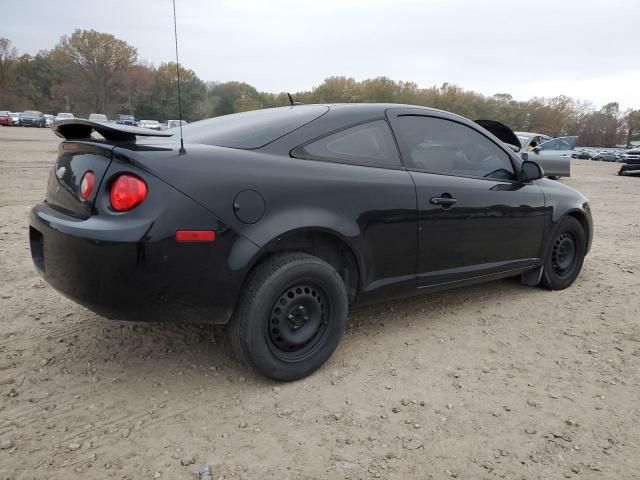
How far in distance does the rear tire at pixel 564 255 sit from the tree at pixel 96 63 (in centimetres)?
6615

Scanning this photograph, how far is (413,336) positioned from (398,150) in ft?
3.97

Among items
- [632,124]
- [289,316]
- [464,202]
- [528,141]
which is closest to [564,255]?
[464,202]

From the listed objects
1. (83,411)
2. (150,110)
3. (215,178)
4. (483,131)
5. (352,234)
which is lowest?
(83,411)

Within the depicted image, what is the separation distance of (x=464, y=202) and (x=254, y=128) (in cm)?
146

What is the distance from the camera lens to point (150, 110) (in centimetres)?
5016

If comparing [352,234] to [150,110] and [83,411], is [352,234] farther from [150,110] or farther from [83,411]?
[150,110]

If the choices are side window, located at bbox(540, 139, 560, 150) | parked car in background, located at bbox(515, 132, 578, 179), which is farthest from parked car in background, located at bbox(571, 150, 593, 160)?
side window, located at bbox(540, 139, 560, 150)

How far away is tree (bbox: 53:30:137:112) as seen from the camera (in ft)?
209

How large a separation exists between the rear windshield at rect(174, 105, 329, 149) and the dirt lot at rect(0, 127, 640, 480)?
122 cm

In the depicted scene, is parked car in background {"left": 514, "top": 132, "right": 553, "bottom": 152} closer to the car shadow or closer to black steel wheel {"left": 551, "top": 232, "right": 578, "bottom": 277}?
black steel wheel {"left": 551, "top": 232, "right": 578, "bottom": 277}

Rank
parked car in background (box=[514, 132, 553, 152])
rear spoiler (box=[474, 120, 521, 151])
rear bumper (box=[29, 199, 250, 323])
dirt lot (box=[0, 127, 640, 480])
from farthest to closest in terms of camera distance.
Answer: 1. parked car in background (box=[514, 132, 553, 152])
2. rear spoiler (box=[474, 120, 521, 151])
3. rear bumper (box=[29, 199, 250, 323])
4. dirt lot (box=[0, 127, 640, 480])

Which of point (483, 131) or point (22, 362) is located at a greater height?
point (483, 131)

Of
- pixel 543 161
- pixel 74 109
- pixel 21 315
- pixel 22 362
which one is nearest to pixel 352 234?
pixel 22 362

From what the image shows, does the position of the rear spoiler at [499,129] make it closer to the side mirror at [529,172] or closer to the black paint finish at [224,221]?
the side mirror at [529,172]
